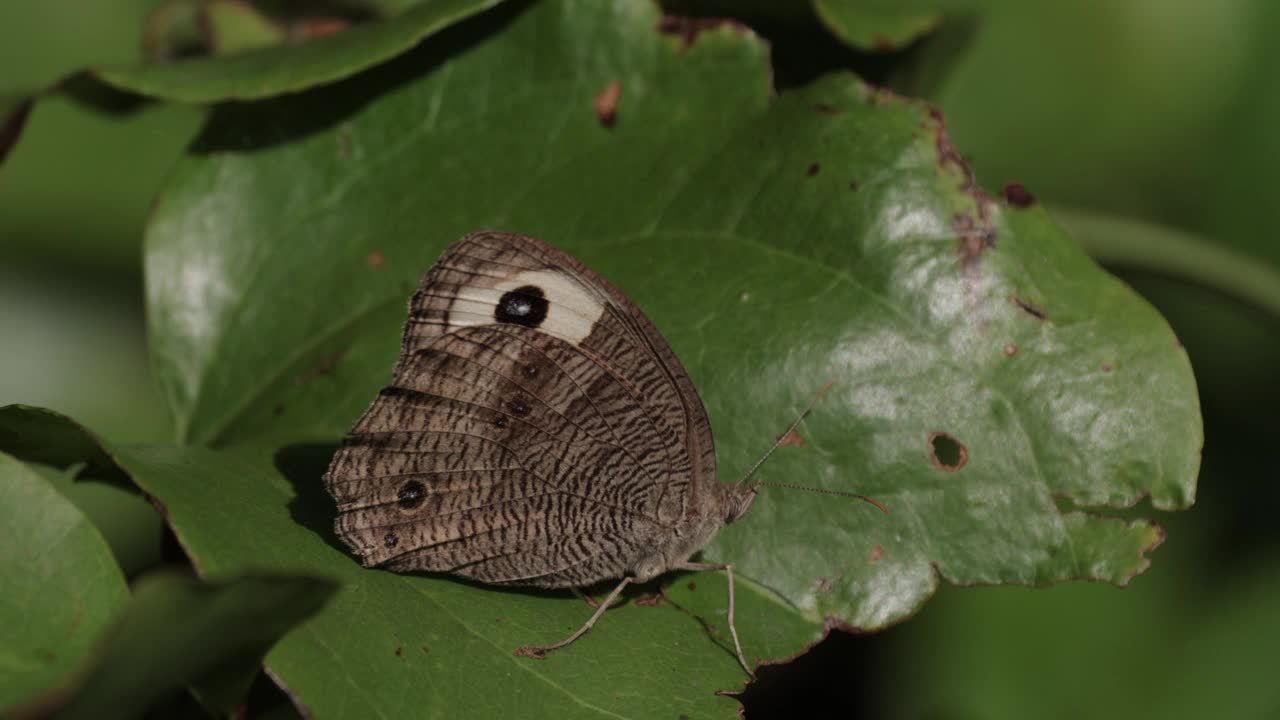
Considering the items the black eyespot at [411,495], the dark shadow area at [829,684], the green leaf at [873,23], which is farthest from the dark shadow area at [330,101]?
the dark shadow area at [829,684]

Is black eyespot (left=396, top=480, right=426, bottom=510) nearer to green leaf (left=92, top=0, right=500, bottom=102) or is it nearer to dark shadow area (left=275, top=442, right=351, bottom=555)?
dark shadow area (left=275, top=442, right=351, bottom=555)

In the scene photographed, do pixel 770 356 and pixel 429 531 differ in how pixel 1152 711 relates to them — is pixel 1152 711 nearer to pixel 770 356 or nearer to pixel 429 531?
pixel 770 356

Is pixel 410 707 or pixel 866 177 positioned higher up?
pixel 866 177

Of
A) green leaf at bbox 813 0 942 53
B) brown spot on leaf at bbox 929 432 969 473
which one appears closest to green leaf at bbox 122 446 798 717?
brown spot on leaf at bbox 929 432 969 473

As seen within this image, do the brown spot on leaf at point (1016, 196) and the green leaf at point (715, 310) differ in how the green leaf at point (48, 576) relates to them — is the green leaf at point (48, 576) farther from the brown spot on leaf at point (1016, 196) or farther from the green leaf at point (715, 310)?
the brown spot on leaf at point (1016, 196)

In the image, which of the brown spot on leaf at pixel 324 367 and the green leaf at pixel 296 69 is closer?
the green leaf at pixel 296 69

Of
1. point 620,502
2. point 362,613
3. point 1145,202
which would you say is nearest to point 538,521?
point 620,502
